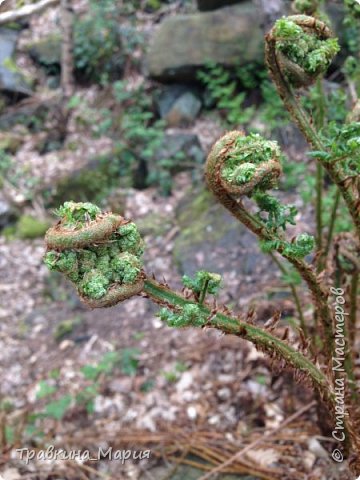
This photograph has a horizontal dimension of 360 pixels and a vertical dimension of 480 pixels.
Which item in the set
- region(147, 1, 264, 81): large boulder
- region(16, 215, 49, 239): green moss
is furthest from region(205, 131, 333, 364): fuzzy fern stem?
region(147, 1, 264, 81): large boulder

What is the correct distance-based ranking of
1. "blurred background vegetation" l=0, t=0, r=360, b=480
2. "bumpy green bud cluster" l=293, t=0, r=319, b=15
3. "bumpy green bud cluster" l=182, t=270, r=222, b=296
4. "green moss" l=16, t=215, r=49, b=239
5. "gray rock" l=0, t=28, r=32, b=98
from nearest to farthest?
"bumpy green bud cluster" l=182, t=270, r=222, b=296
"bumpy green bud cluster" l=293, t=0, r=319, b=15
"blurred background vegetation" l=0, t=0, r=360, b=480
"green moss" l=16, t=215, r=49, b=239
"gray rock" l=0, t=28, r=32, b=98

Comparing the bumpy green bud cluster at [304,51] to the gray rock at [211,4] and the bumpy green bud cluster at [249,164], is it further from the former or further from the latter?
the gray rock at [211,4]

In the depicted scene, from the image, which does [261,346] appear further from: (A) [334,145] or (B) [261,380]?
(B) [261,380]

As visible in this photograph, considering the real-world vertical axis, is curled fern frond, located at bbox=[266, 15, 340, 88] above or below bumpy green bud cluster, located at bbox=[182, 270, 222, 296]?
above

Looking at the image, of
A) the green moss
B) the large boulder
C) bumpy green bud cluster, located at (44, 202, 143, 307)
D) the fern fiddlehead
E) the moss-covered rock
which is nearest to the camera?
bumpy green bud cluster, located at (44, 202, 143, 307)

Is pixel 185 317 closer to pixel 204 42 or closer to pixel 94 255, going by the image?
pixel 94 255

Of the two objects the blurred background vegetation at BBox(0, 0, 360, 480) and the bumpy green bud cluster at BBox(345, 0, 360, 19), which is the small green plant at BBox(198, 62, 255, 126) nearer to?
the blurred background vegetation at BBox(0, 0, 360, 480)

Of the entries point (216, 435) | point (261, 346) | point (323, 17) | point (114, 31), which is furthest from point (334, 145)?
point (114, 31)

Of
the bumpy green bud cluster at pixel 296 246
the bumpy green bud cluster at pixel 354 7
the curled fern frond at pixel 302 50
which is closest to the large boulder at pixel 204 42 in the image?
the bumpy green bud cluster at pixel 354 7
